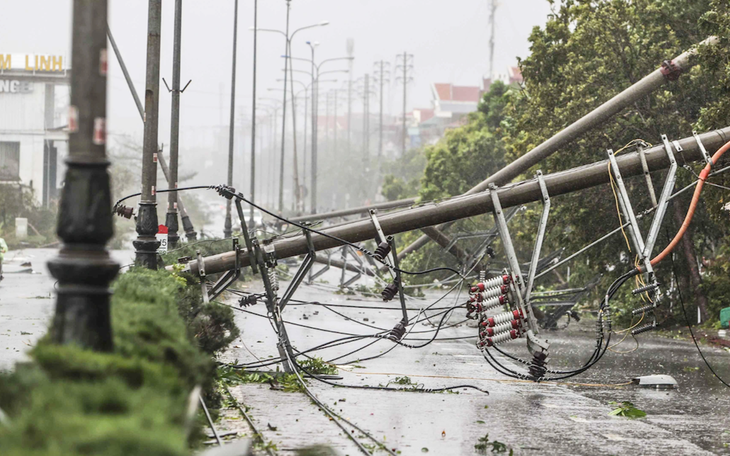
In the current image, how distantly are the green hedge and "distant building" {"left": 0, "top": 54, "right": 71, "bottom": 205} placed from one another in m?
72.9

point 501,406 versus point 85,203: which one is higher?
point 85,203

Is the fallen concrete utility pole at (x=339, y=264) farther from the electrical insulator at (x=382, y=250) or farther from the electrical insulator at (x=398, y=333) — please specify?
the electrical insulator at (x=382, y=250)

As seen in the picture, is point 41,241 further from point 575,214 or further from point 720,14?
point 720,14

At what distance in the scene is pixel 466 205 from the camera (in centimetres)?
1625

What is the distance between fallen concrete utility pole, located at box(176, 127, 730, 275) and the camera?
16250 millimetres

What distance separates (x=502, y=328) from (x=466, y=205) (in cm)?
217

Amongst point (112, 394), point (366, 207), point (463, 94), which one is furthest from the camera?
point (463, 94)

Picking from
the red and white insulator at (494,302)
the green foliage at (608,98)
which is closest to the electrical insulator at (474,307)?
the red and white insulator at (494,302)

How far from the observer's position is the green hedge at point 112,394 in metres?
4.14

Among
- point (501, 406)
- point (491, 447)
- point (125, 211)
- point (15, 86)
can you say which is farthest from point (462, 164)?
point (15, 86)

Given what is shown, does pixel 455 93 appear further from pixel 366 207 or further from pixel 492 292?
pixel 492 292

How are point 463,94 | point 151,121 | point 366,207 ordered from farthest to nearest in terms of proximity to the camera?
point 463,94
point 366,207
point 151,121

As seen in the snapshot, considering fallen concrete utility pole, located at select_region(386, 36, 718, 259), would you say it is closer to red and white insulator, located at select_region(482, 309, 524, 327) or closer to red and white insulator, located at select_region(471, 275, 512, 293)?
red and white insulator, located at select_region(471, 275, 512, 293)

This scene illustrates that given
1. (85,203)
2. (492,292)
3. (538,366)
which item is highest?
(85,203)
